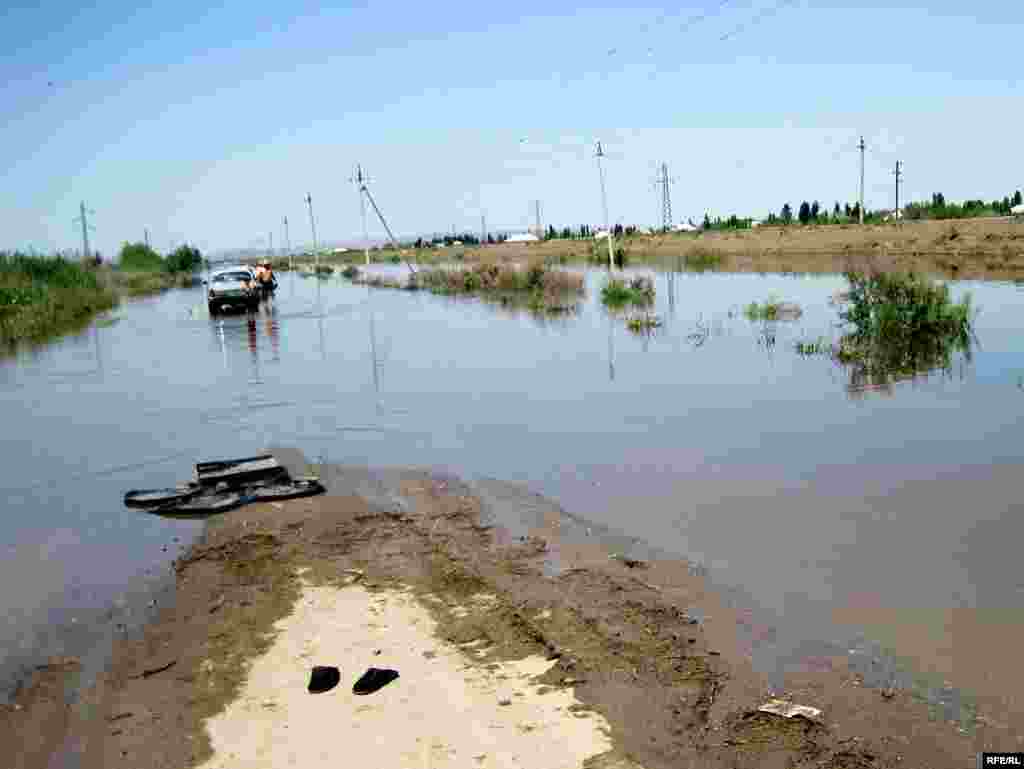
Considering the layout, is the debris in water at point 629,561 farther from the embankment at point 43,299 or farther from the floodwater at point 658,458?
the embankment at point 43,299

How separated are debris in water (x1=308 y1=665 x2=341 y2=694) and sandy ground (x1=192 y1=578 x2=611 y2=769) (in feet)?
0.16

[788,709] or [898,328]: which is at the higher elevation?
[898,328]

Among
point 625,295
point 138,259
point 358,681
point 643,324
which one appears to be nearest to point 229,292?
point 625,295

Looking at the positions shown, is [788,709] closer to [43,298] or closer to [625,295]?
[625,295]

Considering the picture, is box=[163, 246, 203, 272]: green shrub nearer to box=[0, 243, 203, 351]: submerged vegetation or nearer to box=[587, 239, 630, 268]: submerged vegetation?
box=[0, 243, 203, 351]: submerged vegetation

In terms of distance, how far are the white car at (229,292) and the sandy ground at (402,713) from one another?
35309 millimetres

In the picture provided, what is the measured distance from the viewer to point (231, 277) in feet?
132

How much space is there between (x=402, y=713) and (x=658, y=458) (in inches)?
258

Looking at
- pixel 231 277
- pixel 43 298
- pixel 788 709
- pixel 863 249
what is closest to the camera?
pixel 788 709

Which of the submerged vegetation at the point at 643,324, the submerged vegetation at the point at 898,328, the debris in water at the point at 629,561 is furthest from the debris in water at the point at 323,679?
the submerged vegetation at the point at 643,324

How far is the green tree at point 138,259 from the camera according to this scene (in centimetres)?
10206

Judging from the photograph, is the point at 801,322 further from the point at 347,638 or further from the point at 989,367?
the point at 347,638

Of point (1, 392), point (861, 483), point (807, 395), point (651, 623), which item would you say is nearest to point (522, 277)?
point (1, 392)

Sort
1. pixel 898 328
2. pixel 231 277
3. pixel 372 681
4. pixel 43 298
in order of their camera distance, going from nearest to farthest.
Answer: pixel 372 681 < pixel 898 328 < pixel 231 277 < pixel 43 298
